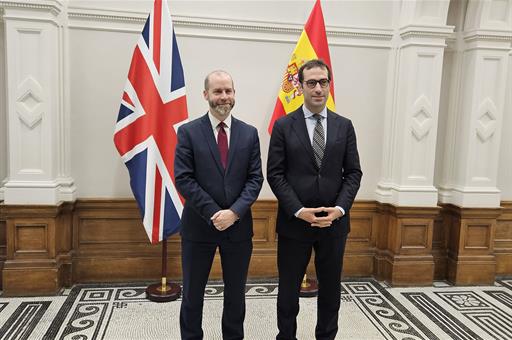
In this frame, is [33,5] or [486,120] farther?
[486,120]

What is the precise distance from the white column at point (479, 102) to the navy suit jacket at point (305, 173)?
1893mm

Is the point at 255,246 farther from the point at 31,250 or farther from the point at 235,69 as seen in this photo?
the point at 31,250

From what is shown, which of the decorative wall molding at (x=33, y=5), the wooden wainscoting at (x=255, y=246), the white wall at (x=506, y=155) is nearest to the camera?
the decorative wall molding at (x=33, y=5)

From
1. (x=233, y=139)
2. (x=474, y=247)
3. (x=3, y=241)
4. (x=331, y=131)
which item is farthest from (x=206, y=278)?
(x=474, y=247)

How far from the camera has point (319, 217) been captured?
2.18 m

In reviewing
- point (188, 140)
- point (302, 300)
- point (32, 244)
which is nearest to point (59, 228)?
point (32, 244)

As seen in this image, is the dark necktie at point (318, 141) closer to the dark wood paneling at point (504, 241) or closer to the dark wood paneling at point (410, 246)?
the dark wood paneling at point (410, 246)

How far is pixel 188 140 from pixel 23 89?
163 centimetres

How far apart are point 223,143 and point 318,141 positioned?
503 mm

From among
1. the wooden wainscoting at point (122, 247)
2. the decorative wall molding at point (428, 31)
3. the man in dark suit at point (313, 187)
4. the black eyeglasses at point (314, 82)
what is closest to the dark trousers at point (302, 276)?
the man in dark suit at point (313, 187)

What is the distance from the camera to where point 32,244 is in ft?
10.3

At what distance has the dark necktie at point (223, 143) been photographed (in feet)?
7.18

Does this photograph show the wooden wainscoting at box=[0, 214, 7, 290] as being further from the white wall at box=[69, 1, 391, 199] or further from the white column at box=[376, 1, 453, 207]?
the white column at box=[376, 1, 453, 207]

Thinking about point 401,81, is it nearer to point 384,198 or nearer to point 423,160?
point 423,160
